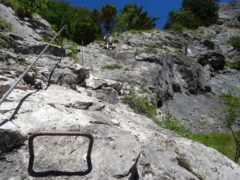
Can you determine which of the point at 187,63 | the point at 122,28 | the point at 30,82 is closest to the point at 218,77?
the point at 187,63

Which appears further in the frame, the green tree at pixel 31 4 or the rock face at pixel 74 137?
the green tree at pixel 31 4

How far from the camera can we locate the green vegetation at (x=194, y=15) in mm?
41194

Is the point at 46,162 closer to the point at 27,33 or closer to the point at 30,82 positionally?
the point at 30,82

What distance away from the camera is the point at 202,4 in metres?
49.7

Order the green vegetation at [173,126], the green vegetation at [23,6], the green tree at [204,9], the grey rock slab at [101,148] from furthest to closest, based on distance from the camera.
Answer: the green tree at [204,9] → the green vegetation at [23,6] → the green vegetation at [173,126] → the grey rock slab at [101,148]

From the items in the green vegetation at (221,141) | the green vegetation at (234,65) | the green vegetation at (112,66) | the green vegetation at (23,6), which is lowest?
the green vegetation at (221,141)

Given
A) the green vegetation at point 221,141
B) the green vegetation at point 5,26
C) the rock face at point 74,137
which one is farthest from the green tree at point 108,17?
the green vegetation at point 5,26

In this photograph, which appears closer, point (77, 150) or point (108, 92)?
point (77, 150)

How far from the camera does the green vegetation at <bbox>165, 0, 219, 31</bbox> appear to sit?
41.2 m

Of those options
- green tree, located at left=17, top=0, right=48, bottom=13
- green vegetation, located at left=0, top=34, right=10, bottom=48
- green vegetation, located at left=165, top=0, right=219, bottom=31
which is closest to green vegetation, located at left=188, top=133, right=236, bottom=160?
green tree, located at left=17, top=0, right=48, bottom=13

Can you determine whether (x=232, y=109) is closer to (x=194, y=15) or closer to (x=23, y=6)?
(x=23, y=6)

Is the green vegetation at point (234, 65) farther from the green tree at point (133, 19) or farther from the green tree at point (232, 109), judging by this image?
the green tree at point (133, 19)

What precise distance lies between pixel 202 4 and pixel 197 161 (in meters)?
46.2

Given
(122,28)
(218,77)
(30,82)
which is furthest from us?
(122,28)
